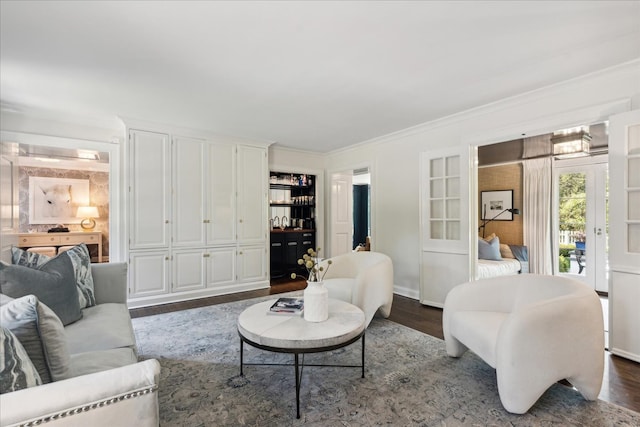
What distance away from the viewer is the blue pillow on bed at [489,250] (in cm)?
520

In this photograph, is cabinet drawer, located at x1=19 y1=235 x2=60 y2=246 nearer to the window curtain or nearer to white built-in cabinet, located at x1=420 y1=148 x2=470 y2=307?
white built-in cabinet, located at x1=420 y1=148 x2=470 y2=307

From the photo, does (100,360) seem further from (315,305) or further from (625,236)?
(625,236)

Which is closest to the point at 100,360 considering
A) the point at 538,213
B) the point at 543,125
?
the point at 543,125

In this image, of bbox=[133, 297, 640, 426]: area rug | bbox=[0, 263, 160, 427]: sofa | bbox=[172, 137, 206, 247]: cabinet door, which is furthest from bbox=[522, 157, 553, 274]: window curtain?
bbox=[0, 263, 160, 427]: sofa

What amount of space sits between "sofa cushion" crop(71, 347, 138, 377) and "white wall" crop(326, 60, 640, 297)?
3633mm

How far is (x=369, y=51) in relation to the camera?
92.3 inches

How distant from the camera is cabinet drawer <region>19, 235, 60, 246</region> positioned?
5816mm

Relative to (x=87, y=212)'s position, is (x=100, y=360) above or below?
below

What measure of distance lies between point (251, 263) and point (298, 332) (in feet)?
10.6

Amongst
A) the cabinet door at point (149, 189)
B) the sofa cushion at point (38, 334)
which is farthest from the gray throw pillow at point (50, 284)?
the cabinet door at point (149, 189)

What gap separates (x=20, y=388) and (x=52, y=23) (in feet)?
7.17

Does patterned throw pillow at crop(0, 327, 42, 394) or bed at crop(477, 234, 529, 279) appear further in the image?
bed at crop(477, 234, 529, 279)

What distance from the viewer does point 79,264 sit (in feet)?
7.55

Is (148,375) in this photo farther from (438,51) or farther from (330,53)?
(438,51)
